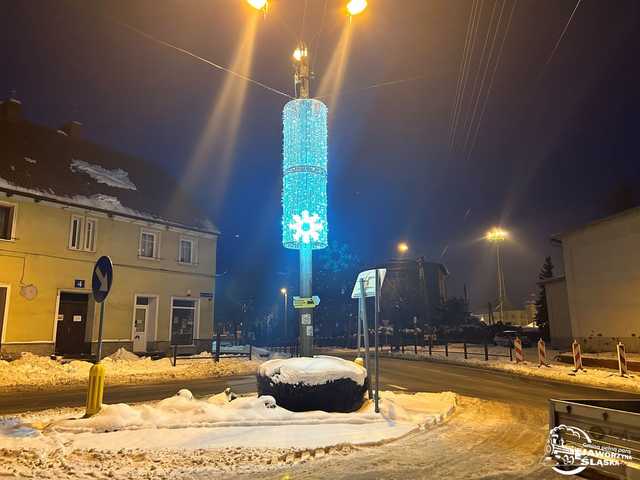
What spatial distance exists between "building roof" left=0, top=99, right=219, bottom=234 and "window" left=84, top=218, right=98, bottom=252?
79 centimetres

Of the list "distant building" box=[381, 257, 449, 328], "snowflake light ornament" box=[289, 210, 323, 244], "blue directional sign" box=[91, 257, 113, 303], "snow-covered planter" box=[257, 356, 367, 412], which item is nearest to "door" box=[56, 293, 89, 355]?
"blue directional sign" box=[91, 257, 113, 303]

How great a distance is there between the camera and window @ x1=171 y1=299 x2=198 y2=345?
80.5 ft

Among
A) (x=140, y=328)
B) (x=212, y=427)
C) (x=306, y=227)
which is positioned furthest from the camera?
(x=140, y=328)

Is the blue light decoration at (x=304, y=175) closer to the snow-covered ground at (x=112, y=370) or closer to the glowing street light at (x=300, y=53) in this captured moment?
the glowing street light at (x=300, y=53)

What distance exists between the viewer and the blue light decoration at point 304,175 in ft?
35.2

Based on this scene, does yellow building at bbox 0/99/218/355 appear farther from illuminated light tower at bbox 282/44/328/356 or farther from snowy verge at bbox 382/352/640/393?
snowy verge at bbox 382/352/640/393

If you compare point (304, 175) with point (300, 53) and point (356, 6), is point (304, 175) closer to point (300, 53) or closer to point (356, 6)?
point (300, 53)

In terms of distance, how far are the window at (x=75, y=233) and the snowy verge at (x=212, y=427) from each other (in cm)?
1426

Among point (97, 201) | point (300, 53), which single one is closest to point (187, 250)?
point (97, 201)

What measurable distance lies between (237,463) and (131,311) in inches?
743

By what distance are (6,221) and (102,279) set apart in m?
13.9

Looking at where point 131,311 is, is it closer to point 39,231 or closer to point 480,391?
point 39,231

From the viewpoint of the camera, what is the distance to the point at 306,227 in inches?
420

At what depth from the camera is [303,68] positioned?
11.1 meters
